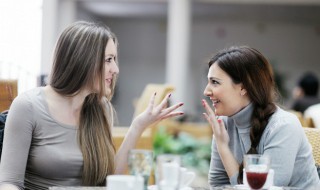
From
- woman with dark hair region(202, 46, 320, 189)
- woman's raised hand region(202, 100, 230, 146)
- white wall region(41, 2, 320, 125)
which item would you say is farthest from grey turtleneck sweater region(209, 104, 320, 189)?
white wall region(41, 2, 320, 125)

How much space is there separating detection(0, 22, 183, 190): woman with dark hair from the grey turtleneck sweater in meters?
0.28

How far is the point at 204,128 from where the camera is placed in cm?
867

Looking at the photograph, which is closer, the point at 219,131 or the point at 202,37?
the point at 219,131

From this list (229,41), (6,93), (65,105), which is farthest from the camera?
(229,41)

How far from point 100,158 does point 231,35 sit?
11.4 m

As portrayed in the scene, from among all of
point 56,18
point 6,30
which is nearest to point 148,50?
point 56,18

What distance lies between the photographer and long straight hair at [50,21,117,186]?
70.0 inches

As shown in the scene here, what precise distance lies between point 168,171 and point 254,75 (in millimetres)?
776

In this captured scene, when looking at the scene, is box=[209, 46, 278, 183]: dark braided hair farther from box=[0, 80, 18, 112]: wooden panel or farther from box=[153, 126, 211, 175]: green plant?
box=[153, 126, 211, 175]: green plant

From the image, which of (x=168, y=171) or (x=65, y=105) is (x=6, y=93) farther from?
(x=168, y=171)

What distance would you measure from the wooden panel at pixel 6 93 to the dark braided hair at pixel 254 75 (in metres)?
0.84

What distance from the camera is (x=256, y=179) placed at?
1.32 metres

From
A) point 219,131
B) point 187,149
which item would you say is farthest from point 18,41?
point 219,131

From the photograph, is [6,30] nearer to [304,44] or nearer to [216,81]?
[216,81]
